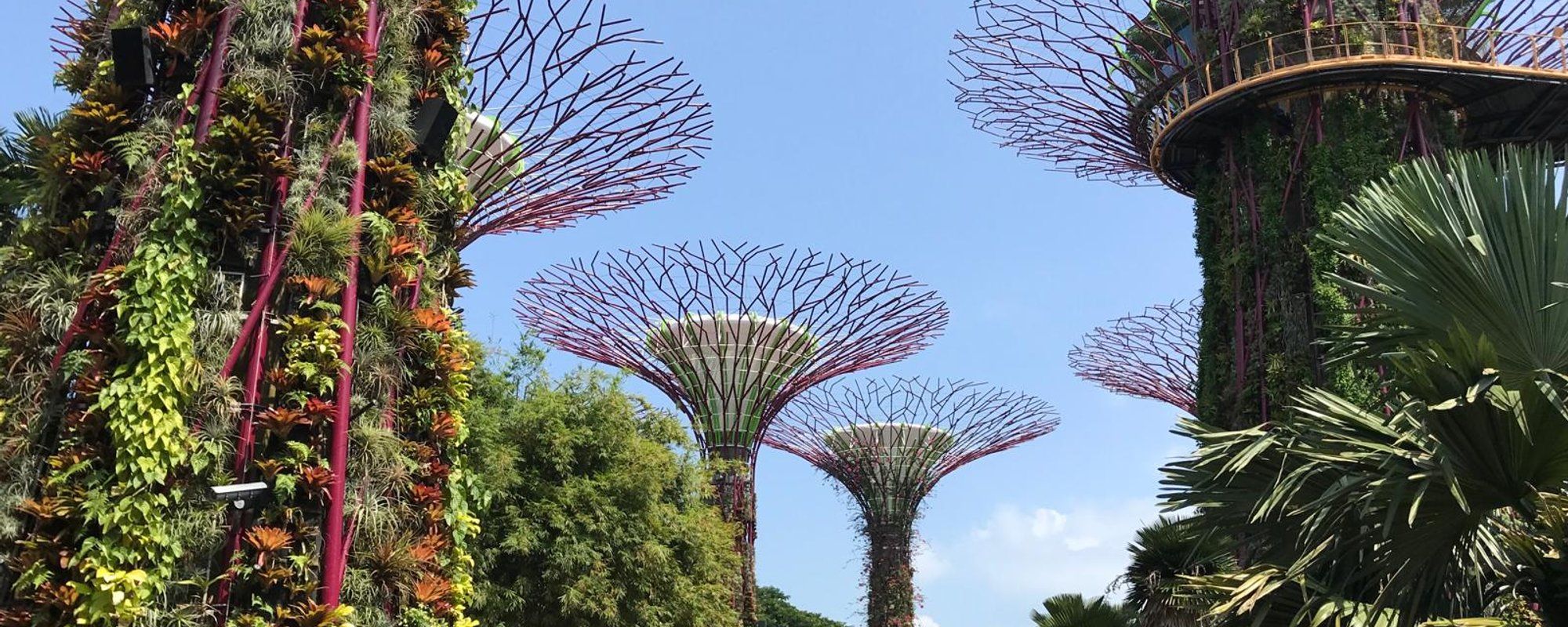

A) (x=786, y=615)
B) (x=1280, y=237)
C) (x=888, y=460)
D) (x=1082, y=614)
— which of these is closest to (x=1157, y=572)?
(x=1082, y=614)

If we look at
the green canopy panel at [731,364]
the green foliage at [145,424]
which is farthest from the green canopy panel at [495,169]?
the green canopy panel at [731,364]

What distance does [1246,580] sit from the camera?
22.7ft

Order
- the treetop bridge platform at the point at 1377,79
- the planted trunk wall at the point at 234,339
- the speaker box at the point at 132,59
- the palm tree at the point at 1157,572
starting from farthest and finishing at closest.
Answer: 1. the treetop bridge platform at the point at 1377,79
2. the palm tree at the point at 1157,572
3. the speaker box at the point at 132,59
4. the planted trunk wall at the point at 234,339

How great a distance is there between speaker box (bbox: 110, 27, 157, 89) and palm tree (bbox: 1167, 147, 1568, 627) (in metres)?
5.98

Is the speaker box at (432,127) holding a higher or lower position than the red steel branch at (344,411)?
higher

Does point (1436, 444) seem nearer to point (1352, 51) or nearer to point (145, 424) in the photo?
point (145, 424)

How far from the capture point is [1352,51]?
17266 mm

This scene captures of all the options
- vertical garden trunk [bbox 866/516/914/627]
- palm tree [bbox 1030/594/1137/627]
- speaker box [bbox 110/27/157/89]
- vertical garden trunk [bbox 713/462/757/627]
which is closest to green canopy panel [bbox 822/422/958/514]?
vertical garden trunk [bbox 866/516/914/627]

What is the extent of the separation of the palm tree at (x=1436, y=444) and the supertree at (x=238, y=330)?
427cm

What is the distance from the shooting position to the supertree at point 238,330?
20.6ft

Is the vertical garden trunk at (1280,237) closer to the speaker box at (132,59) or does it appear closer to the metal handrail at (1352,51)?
the metal handrail at (1352,51)

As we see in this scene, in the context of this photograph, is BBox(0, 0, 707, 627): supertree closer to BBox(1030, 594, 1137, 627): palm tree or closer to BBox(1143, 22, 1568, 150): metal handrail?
BBox(1030, 594, 1137, 627): palm tree

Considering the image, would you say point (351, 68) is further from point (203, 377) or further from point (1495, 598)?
point (1495, 598)

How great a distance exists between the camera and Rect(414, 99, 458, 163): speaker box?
303 inches
